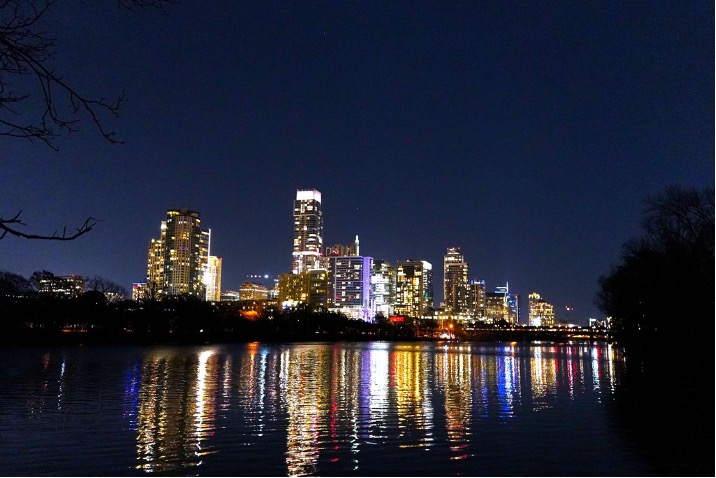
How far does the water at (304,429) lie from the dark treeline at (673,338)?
104 cm

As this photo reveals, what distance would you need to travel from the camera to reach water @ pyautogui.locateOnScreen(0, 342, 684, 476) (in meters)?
14.1

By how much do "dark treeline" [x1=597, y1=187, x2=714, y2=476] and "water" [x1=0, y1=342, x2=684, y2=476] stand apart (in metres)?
1.04

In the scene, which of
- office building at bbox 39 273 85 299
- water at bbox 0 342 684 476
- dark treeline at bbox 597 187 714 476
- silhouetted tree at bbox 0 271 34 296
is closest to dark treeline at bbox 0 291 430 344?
silhouetted tree at bbox 0 271 34 296

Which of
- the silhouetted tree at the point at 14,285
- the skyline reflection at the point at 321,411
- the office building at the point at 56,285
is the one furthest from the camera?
the office building at the point at 56,285

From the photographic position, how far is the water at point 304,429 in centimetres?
1409

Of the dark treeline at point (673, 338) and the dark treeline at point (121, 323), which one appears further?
the dark treeline at point (121, 323)

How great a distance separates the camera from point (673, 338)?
5294 centimetres

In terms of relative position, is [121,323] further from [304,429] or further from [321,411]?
[304,429]

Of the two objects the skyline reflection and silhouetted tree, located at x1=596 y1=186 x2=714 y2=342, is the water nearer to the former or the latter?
the skyline reflection

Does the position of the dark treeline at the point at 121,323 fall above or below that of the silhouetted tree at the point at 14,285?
below

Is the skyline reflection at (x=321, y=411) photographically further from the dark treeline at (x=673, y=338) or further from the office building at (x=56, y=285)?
the office building at (x=56, y=285)

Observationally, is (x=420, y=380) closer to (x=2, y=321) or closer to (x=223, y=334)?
(x=2, y=321)

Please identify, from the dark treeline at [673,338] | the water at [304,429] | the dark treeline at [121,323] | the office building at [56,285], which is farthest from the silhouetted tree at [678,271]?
the office building at [56,285]

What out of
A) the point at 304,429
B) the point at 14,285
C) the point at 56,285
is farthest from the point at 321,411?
the point at 56,285
